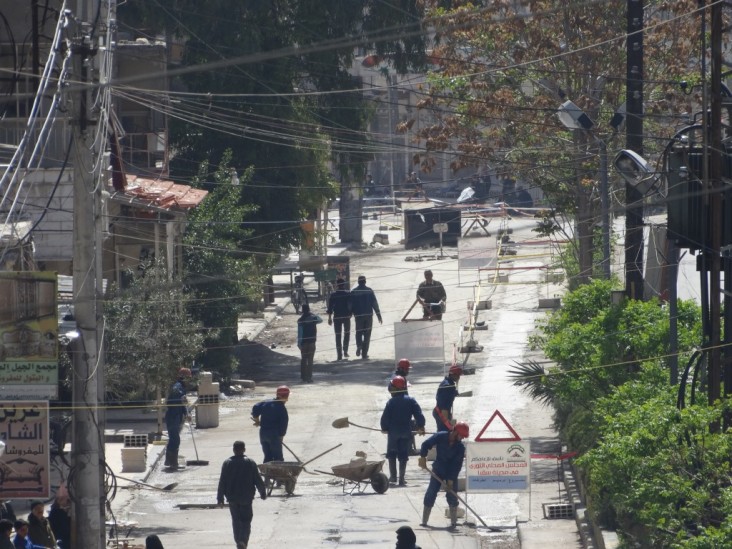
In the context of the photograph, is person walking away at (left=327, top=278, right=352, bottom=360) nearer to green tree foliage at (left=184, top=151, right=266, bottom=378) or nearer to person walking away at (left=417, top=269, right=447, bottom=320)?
person walking away at (left=417, top=269, right=447, bottom=320)

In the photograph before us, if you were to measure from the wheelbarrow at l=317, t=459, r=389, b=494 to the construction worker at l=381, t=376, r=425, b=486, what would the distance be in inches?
17.7

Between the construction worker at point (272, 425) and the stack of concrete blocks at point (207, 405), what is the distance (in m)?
3.82

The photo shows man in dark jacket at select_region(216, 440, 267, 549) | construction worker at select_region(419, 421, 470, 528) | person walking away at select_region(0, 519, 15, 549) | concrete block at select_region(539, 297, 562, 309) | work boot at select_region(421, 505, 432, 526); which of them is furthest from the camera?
concrete block at select_region(539, 297, 562, 309)

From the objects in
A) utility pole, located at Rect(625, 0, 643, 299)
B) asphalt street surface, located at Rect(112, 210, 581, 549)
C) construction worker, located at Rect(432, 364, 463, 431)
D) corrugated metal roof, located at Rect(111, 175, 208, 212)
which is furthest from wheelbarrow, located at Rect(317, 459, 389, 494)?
corrugated metal roof, located at Rect(111, 175, 208, 212)

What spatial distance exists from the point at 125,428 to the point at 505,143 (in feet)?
29.8

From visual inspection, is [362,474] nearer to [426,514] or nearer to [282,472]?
[282,472]

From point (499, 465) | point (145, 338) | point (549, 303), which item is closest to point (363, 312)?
point (549, 303)

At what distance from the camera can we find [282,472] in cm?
1864

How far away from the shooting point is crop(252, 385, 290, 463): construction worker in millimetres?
19328

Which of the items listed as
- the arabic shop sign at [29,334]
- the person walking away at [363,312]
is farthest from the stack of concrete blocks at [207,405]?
the arabic shop sign at [29,334]

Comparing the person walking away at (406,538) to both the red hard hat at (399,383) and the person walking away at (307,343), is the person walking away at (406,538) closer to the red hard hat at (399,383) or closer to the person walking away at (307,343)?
the red hard hat at (399,383)

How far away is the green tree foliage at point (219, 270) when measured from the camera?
26.8 metres

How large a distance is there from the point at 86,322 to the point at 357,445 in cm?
829

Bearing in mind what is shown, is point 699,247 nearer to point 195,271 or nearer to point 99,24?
point 99,24
